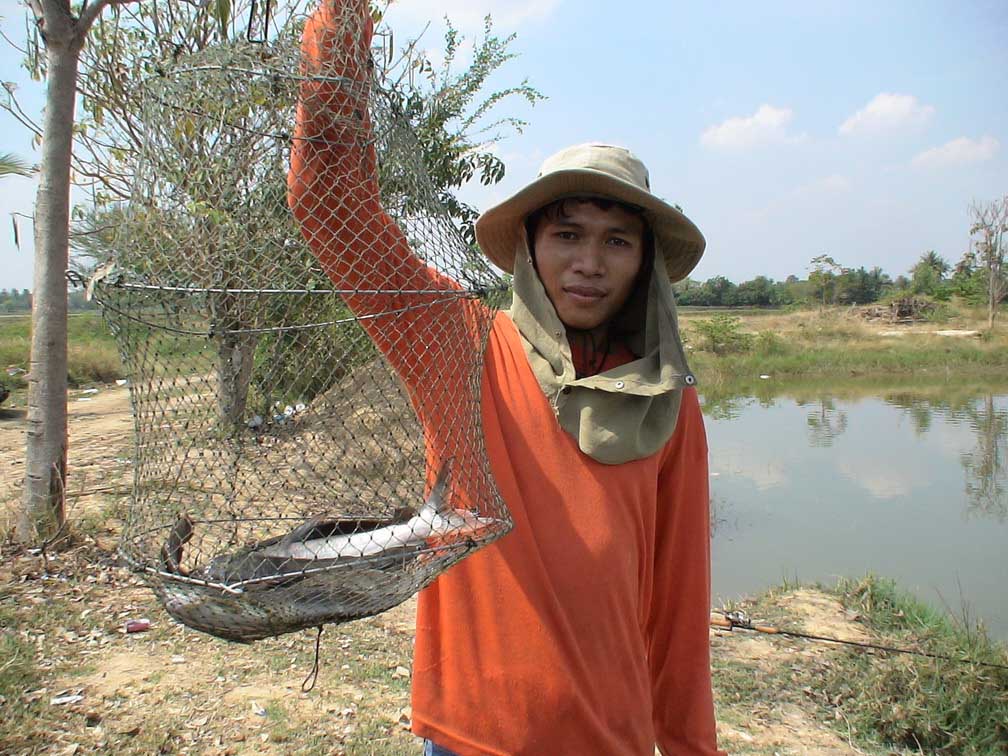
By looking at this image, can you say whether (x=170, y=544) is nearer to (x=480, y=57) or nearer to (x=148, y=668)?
(x=148, y=668)

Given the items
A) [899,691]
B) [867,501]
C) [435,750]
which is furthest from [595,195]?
[867,501]

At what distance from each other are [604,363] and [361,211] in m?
0.57

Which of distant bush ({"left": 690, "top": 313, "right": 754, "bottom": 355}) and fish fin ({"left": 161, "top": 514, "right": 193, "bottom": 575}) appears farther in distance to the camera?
distant bush ({"left": 690, "top": 313, "right": 754, "bottom": 355})

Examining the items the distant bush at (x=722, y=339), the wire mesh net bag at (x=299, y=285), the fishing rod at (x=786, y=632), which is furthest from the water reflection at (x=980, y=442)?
the wire mesh net bag at (x=299, y=285)

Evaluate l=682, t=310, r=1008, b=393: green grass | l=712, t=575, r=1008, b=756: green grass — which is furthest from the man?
l=682, t=310, r=1008, b=393: green grass

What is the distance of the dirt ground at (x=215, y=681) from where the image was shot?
2635 mm

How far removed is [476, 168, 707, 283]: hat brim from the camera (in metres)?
1.32

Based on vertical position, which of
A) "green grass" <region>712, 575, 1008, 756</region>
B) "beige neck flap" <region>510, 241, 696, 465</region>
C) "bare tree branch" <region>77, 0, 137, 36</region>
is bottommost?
"green grass" <region>712, 575, 1008, 756</region>

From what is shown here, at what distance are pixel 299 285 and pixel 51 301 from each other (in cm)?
329

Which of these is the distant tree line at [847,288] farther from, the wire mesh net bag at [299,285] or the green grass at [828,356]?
the wire mesh net bag at [299,285]

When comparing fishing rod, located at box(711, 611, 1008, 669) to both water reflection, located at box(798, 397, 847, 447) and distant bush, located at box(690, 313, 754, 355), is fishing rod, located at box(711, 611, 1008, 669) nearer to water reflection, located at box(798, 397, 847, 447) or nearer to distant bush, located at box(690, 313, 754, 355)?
water reflection, located at box(798, 397, 847, 447)

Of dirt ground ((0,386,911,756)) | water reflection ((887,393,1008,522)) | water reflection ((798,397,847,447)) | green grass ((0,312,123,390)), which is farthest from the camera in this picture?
green grass ((0,312,123,390))

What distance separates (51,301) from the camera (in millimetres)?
4008

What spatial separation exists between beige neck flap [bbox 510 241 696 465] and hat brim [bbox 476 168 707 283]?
6 cm
